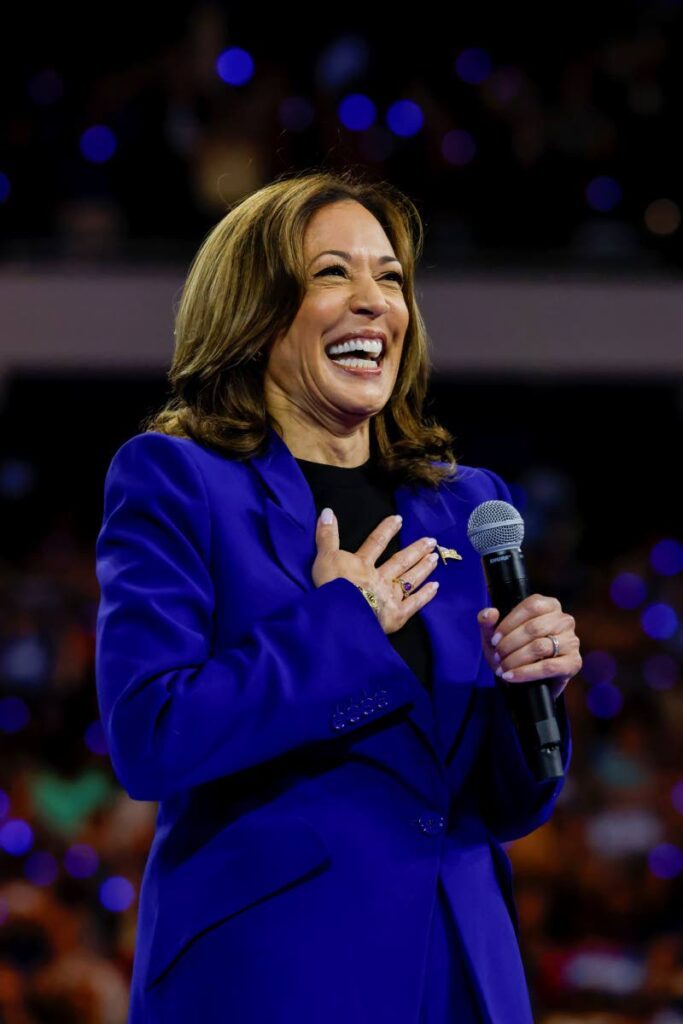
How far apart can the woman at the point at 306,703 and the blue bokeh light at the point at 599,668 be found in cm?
342

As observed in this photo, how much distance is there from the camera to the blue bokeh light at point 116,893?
11.9ft

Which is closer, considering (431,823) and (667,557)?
(431,823)

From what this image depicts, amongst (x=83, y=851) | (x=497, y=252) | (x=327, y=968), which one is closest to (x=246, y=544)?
(x=327, y=968)

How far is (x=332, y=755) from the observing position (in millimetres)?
1235

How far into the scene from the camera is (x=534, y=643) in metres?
1.20

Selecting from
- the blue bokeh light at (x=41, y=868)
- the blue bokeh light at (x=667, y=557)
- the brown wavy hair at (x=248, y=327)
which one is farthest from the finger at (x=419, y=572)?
the blue bokeh light at (x=667, y=557)

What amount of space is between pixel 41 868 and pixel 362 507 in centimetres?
266

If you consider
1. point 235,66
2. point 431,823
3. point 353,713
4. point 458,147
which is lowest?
point 431,823

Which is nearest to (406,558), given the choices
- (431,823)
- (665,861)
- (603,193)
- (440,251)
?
(431,823)

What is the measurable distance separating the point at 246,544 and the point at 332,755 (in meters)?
0.21

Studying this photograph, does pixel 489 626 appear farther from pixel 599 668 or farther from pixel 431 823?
pixel 599 668

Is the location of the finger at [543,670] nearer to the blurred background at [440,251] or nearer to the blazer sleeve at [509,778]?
the blazer sleeve at [509,778]

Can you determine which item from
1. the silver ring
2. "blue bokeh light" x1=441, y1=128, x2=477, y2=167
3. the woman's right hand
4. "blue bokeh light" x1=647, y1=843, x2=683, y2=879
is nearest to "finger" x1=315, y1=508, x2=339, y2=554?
the woman's right hand

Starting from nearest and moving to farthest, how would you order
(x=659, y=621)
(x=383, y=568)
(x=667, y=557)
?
(x=383, y=568)
(x=659, y=621)
(x=667, y=557)
